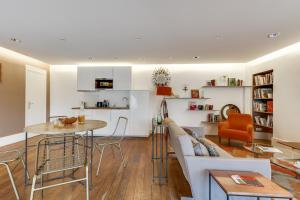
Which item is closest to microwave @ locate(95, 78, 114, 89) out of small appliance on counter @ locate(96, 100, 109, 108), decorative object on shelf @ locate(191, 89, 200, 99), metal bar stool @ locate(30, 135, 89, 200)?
small appliance on counter @ locate(96, 100, 109, 108)

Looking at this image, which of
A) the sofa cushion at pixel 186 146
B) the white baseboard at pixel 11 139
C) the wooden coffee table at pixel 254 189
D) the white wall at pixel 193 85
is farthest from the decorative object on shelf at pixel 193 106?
the white baseboard at pixel 11 139

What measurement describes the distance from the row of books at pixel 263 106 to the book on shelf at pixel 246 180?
→ 12.9 ft

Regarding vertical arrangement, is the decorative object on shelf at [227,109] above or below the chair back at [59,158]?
above

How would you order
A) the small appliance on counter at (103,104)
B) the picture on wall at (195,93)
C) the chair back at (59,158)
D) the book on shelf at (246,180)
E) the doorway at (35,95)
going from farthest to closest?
the small appliance on counter at (103,104) < the picture on wall at (195,93) < the doorway at (35,95) < the chair back at (59,158) < the book on shelf at (246,180)

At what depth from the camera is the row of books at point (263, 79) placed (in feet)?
15.0

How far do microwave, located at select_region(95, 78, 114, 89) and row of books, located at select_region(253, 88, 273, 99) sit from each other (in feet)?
14.1

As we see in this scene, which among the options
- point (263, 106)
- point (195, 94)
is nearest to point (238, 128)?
point (263, 106)

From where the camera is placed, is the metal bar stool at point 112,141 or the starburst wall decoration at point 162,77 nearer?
the metal bar stool at point 112,141

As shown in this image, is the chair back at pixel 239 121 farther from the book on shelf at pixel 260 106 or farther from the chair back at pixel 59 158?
the chair back at pixel 59 158

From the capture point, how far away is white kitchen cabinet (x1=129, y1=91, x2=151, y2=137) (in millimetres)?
5324

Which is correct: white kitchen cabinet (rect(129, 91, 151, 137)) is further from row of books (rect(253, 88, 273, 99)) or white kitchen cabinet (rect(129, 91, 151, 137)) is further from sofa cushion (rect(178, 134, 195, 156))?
sofa cushion (rect(178, 134, 195, 156))

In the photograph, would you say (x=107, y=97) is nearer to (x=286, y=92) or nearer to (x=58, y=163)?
(x=58, y=163)

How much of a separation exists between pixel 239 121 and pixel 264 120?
101 centimetres

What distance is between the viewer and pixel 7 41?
3621 mm
